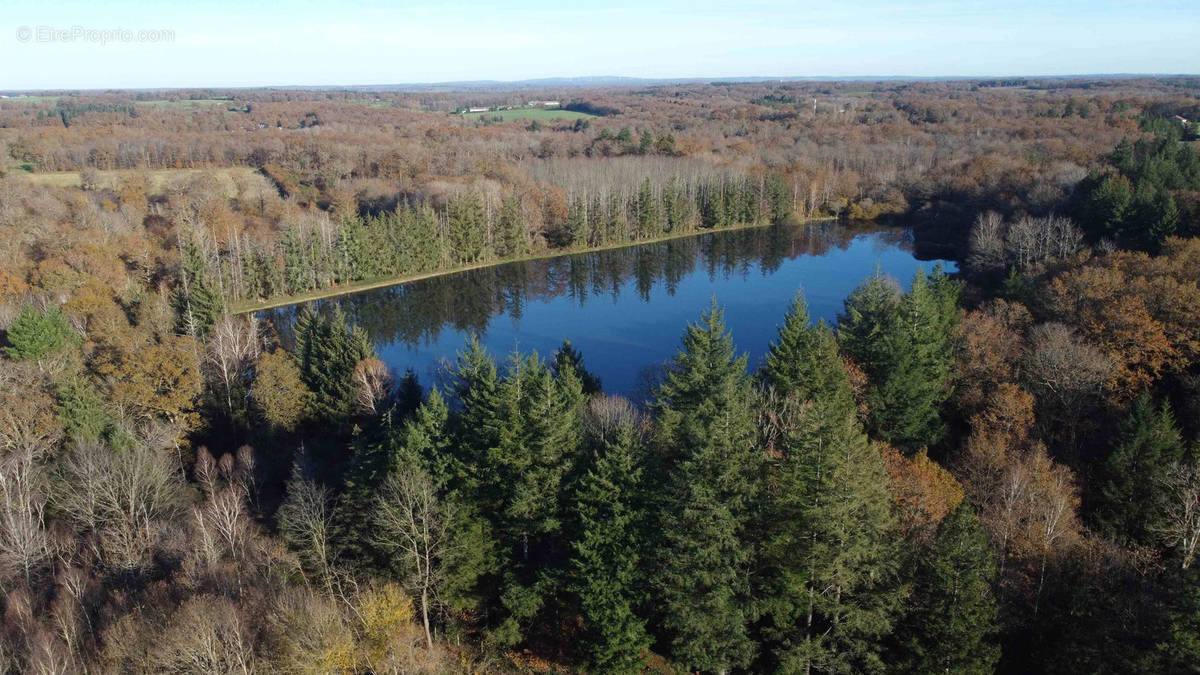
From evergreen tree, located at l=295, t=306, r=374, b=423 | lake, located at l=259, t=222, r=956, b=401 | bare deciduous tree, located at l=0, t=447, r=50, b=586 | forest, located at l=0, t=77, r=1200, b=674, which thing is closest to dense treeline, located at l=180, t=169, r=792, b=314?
lake, located at l=259, t=222, r=956, b=401

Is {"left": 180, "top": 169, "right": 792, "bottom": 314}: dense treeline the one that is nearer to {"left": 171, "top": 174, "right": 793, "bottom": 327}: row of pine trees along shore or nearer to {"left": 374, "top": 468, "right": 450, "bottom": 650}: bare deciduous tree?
→ {"left": 171, "top": 174, "right": 793, "bottom": 327}: row of pine trees along shore

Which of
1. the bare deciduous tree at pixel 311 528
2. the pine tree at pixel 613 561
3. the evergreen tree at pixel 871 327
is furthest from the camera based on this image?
the evergreen tree at pixel 871 327

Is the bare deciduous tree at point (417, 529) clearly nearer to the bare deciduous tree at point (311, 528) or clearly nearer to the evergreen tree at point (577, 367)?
the bare deciduous tree at point (311, 528)

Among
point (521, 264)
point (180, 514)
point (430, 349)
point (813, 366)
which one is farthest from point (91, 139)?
point (813, 366)

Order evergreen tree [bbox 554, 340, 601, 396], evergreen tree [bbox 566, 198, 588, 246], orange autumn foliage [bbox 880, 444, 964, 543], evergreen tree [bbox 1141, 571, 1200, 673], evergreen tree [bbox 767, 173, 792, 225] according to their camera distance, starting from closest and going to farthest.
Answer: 1. evergreen tree [bbox 1141, 571, 1200, 673]
2. orange autumn foliage [bbox 880, 444, 964, 543]
3. evergreen tree [bbox 554, 340, 601, 396]
4. evergreen tree [bbox 566, 198, 588, 246]
5. evergreen tree [bbox 767, 173, 792, 225]

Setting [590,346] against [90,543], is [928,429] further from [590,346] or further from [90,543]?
[90,543]

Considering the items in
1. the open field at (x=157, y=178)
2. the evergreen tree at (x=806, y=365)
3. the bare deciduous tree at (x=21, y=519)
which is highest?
the open field at (x=157, y=178)

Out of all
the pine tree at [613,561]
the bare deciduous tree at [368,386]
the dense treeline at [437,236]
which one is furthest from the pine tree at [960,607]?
the dense treeline at [437,236]
